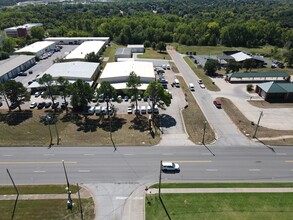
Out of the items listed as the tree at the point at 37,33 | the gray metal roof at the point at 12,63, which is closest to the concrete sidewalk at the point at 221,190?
the gray metal roof at the point at 12,63

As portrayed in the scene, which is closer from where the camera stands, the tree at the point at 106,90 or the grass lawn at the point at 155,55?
the tree at the point at 106,90

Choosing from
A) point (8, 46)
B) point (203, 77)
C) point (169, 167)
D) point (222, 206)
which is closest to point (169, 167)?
point (169, 167)

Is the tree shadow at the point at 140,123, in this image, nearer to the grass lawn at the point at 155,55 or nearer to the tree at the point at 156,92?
the tree at the point at 156,92

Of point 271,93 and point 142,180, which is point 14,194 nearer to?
point 142,180

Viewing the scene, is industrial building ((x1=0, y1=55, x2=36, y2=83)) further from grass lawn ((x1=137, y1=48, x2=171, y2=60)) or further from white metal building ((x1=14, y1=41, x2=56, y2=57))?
grass lawn ((x1=137, y1=48, x2=171, y2=60))

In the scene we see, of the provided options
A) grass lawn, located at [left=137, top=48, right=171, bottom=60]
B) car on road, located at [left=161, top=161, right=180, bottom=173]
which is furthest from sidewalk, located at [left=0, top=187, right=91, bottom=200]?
grass lawn, located at [left=137, top=48, right=171, bottom=60]

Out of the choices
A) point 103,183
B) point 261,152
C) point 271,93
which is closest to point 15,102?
point 103,183
